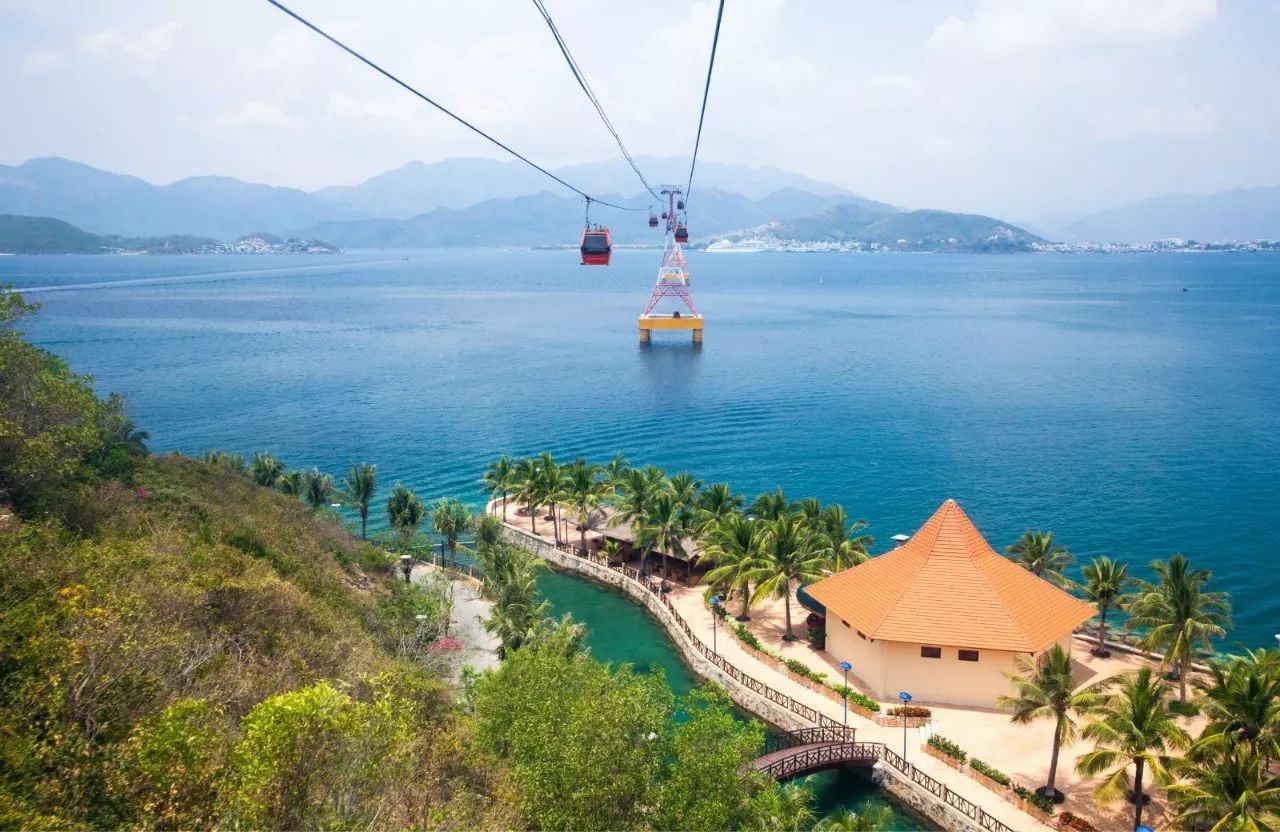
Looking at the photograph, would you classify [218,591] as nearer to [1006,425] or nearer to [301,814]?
[301,814]

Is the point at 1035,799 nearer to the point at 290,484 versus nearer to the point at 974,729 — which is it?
the point at 974,729

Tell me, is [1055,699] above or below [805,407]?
above

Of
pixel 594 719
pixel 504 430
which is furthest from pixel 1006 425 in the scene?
pixel 594 719

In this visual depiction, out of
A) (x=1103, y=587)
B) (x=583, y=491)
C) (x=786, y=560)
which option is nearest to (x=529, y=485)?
(x=583, y=491)

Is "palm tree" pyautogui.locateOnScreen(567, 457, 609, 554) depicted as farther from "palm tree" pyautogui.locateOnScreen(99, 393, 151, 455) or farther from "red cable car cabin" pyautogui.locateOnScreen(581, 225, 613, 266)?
"palm tree" pyautogui.locateOnScreen(99, 393, 151, 455)

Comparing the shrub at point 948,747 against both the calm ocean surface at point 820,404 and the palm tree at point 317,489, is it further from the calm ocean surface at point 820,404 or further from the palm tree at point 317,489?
the palm tree at point 317,489

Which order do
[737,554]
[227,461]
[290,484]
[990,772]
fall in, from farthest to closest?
[227,461], [290,484], [737,554], [990,772]
